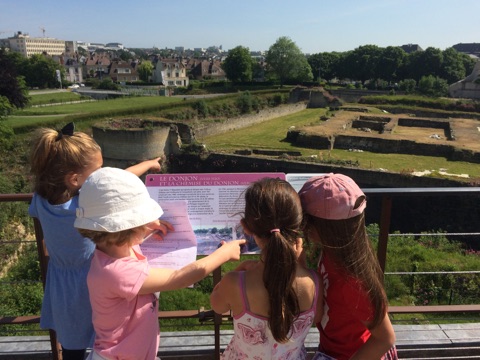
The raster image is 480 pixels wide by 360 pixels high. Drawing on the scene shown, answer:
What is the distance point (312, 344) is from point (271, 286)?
5.11 ft

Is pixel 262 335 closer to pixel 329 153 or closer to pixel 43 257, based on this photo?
pixel 43 257

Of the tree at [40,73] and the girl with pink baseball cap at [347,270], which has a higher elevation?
the tree at [40,73]

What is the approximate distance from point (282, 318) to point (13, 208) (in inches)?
606

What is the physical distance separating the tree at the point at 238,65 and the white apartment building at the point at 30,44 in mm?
102182

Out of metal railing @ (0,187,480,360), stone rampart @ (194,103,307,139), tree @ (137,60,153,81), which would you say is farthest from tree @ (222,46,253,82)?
metal railing @ (0,187,480,360)

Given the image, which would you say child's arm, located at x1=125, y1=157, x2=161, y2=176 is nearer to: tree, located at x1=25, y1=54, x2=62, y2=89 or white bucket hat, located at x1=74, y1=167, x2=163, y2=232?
white bucket hat, located at x1=74, y1=167, x2=163, y2=232

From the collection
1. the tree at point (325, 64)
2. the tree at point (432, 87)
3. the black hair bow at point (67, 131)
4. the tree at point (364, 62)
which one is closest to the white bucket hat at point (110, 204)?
the black hair bow at point (67, 131)

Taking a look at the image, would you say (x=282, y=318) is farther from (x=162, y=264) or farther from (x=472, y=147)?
(x=472, y=147)

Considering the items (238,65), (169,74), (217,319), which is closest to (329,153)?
→ (217,319)

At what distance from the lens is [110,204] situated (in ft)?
6.38

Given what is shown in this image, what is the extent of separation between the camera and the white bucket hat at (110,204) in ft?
6.36

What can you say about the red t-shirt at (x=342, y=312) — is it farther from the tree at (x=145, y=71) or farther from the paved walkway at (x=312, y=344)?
the tree at (x=145, y=71)

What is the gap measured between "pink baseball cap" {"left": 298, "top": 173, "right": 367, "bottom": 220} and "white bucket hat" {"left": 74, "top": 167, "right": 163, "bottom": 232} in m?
0.77

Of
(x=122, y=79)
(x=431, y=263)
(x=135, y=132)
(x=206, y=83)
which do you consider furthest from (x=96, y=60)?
(x=431, y=263)
